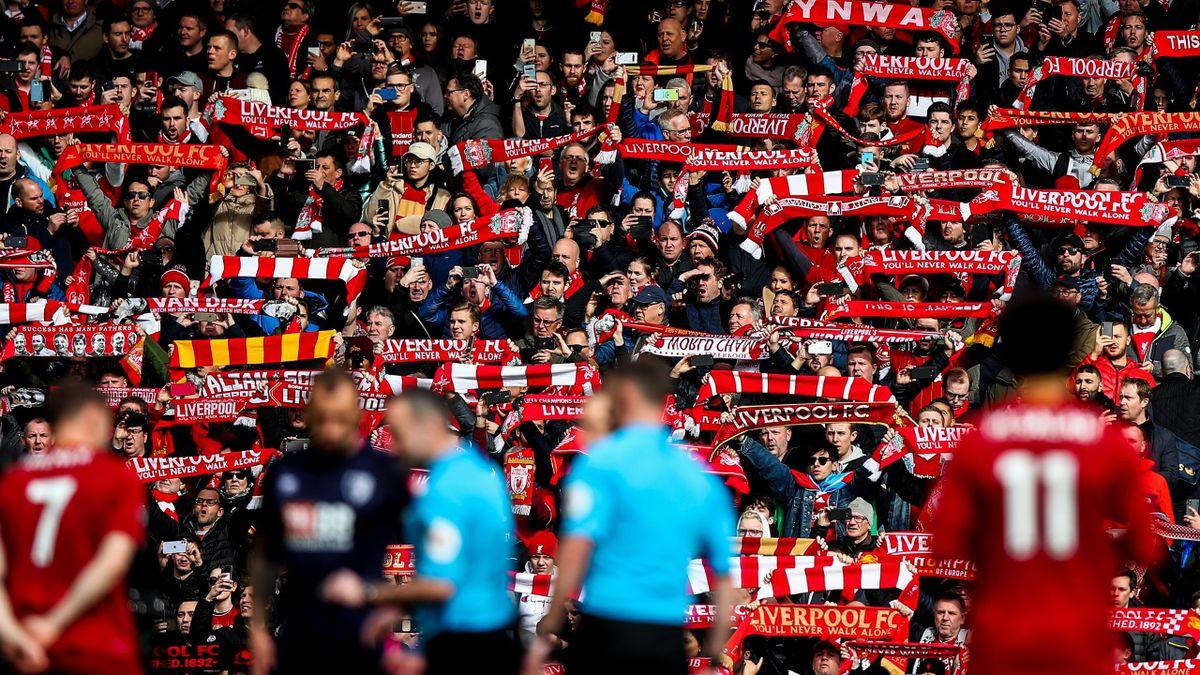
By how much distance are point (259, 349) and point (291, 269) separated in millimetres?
783

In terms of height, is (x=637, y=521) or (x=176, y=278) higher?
(x=176, y=278)

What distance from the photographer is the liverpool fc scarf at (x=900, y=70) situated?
15.6 meters

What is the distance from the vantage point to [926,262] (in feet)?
46.8

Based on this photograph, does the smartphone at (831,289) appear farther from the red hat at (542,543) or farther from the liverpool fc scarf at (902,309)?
the red hat at (542,543)

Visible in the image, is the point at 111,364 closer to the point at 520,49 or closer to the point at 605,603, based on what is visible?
the point at 520,49

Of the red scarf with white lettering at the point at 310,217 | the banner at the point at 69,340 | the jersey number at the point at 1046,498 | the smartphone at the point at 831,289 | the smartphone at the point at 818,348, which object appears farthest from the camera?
the red scarf with white lettering at the point at 310,217

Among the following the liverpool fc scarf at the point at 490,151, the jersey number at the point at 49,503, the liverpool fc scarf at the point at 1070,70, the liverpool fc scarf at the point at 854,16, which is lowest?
the jersey number at the point at 49,503

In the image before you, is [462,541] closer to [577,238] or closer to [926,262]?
[577,238]

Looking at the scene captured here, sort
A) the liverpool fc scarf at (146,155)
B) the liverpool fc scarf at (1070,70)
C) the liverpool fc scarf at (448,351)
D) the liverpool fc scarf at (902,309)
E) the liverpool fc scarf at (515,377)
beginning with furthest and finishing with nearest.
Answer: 1. the liverpool fc scarf at (1070,70)
2. the liverpool fc scarf at (146,155)
3. the liverpool fc scarf at (902,309)
4. the liverpool fc scarf at (448,351)
5. the liverpool fc scarf at (515,377)

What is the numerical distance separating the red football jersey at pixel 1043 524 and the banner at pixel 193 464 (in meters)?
8.34

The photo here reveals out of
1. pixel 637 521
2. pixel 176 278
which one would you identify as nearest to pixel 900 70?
pixel 176 278

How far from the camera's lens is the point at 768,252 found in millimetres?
15055

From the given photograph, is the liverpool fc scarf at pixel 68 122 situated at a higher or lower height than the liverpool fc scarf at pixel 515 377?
higher

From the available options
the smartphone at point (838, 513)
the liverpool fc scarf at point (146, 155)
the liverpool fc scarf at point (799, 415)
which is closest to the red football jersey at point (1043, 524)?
the smartphone at point (838, 513)
